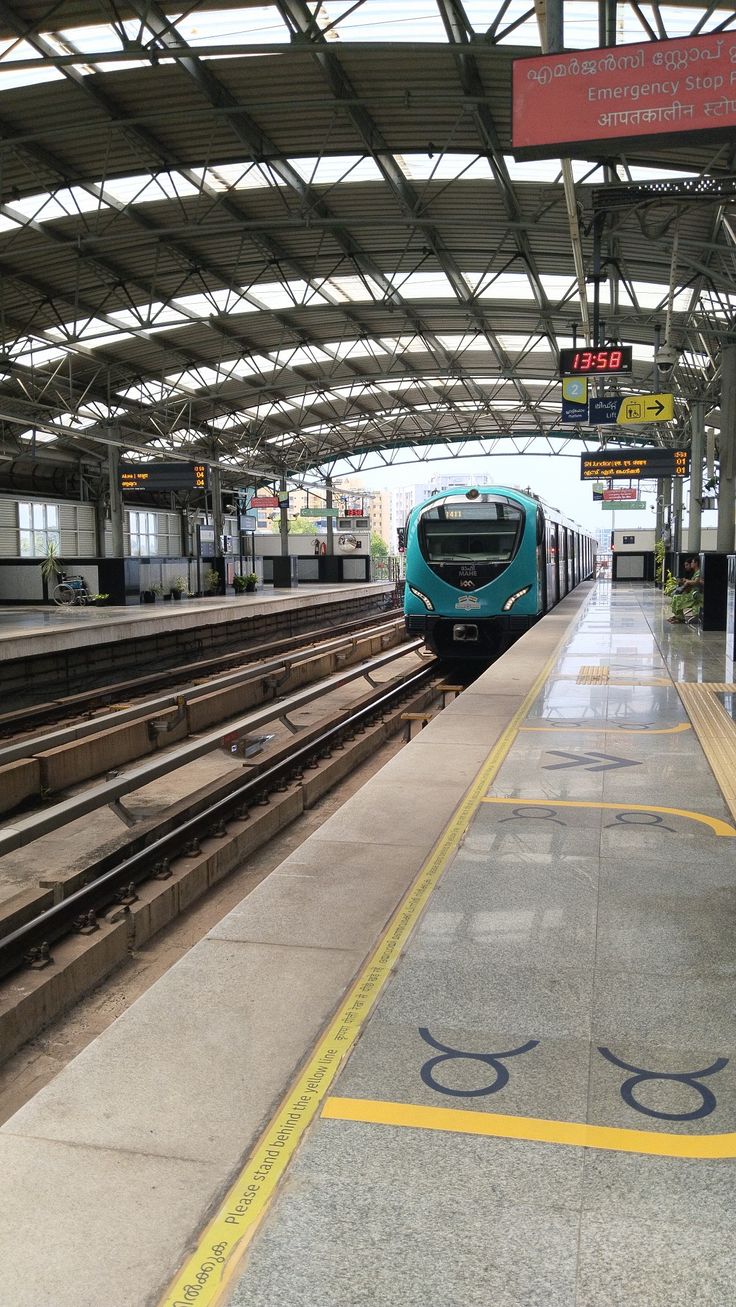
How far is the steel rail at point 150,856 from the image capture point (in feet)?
19.8

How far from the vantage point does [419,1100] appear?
3.07 m

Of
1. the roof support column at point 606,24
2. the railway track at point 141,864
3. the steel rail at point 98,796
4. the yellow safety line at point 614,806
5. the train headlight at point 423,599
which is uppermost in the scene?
the roof support column at point 606,24

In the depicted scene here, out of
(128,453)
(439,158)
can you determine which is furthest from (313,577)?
(439,158)

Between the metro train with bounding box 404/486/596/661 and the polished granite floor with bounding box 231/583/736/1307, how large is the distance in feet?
33.7

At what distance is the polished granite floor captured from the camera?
2.35 m

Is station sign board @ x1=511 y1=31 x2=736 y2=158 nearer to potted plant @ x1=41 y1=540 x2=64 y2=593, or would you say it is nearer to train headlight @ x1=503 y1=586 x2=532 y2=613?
train headlight @ x1=503 y1=586 x2=532 y2=613

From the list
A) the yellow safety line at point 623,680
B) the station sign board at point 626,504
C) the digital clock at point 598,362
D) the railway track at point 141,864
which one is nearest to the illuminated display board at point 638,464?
the digital clock at point 598,362

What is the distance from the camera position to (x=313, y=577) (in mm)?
47094

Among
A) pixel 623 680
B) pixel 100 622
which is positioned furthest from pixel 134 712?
pixel 100 622

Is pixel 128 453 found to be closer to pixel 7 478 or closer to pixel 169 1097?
pixel 7 478

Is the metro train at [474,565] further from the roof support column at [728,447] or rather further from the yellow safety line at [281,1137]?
the yellow safety line at [281,1137]

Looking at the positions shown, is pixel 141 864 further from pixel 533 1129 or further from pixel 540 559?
pixel 540 559

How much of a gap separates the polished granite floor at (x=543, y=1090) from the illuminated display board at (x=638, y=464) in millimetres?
22591

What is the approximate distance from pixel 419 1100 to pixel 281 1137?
45cm
